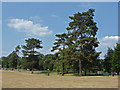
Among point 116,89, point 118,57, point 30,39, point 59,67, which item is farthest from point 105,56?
point 116,89

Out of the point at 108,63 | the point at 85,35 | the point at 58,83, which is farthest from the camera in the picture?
the point at 108,63

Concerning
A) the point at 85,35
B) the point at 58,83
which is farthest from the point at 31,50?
the point at 58,83

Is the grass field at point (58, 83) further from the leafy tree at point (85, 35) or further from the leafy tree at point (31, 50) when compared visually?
the leafy tree at point (31, 50)

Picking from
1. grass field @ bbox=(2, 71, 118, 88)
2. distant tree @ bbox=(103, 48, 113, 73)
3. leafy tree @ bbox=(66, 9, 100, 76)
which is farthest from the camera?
distant tree @ bbox=(103, 48, 113, 73)

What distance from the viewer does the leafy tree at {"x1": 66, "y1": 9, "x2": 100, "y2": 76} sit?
3929 centimetres

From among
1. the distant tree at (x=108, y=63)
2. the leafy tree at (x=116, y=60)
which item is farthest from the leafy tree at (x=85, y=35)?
the distant tree at (x=108, y=63)

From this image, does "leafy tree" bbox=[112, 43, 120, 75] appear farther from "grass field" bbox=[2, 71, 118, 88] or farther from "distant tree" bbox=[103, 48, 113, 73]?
"grass field" bbox=[2, 71, 118, 88]

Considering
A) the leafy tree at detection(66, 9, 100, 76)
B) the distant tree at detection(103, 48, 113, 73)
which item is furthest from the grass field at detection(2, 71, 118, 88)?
the distant tree at detection(103, 48, 113, 73)

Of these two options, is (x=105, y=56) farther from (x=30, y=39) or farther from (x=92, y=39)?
(x=30, y=39)

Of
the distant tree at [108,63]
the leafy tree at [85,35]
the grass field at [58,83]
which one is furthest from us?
the distant tree at [108,63]

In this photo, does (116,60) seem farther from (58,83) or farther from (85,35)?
(58,83)

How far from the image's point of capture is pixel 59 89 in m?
14.5

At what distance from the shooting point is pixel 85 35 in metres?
41.5

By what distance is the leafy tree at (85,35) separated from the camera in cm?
3929
